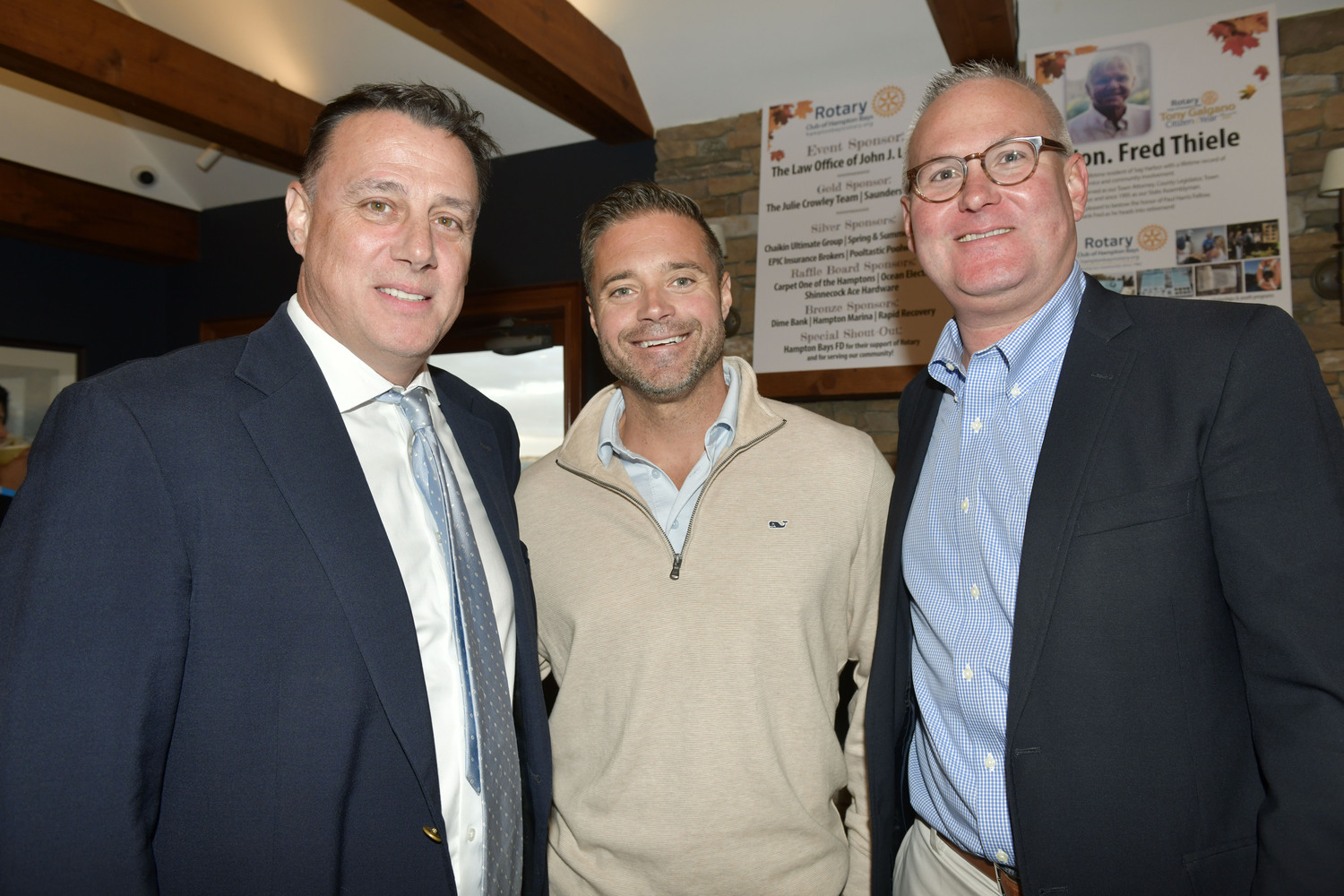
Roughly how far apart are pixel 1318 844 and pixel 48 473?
1.85m

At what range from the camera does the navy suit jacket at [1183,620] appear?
4.12 feet

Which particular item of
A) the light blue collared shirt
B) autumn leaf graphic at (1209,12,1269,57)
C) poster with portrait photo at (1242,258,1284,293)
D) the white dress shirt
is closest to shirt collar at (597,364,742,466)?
the light blue collared shirt

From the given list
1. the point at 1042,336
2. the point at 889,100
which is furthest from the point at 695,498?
the point at 889,100

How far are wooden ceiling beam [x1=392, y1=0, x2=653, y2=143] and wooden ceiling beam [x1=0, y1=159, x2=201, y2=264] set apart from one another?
320cm

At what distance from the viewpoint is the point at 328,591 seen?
1.37 metres

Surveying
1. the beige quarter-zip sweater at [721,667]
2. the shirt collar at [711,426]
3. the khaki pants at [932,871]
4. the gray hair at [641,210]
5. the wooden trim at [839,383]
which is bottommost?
the khaki pants at [932,871]

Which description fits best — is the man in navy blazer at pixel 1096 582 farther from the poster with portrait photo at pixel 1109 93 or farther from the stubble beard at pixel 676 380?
the poster with portrait photo at pixel 1109 93

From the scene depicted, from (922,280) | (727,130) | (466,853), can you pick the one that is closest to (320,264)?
(466,853)

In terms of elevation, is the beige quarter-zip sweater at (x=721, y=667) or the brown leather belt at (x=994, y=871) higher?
the beige quarter-zip sweater at (x=721, y=667)

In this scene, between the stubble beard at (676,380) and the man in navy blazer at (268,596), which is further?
the stubble beard at (676,380)

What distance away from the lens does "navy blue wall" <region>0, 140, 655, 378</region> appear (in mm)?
5031

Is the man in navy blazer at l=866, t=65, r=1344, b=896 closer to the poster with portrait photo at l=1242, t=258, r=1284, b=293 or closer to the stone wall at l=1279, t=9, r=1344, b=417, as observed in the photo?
the poster with portrait photo at l=1242, t=258, r=1284, b=293

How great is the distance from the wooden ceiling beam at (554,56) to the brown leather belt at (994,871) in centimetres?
334

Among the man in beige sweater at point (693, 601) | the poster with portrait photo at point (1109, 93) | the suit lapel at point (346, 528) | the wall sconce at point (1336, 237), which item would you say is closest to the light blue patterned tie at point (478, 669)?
the suit lapel at point (346, 528)
